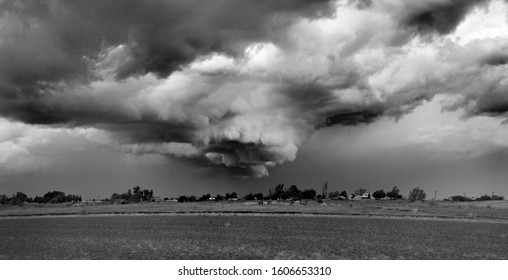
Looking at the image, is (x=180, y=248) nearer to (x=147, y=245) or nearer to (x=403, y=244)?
(x=147, y=245)

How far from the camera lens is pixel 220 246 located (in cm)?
8294

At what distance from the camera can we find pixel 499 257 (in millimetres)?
73438

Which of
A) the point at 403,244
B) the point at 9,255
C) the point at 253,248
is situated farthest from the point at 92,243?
the point at 403,244

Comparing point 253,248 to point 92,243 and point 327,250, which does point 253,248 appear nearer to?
point 327,250

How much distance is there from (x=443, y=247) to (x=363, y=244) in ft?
50.6

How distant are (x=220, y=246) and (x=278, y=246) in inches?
436

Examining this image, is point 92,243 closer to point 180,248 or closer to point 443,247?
point 180,248
